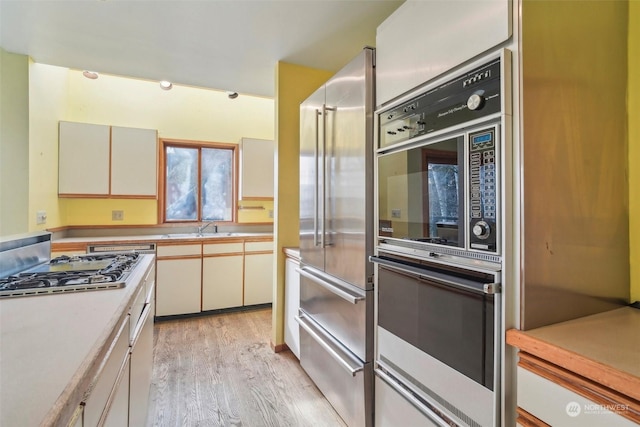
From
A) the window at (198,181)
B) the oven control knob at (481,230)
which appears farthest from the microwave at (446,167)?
the window at (198,181)

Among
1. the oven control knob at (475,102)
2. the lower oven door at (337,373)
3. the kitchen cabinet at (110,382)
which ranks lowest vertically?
the lower oven door at (337,373)

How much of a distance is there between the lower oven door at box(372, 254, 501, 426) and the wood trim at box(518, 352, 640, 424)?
3.8 inches

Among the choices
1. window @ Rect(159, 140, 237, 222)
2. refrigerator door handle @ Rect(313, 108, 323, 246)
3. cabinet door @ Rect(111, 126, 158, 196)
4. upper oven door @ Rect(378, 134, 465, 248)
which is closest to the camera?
upper oven door @ Rect(378, 134, 465, 248)

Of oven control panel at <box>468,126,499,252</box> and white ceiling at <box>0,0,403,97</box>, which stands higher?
white ceiling at <box>0,0,403,97</box>

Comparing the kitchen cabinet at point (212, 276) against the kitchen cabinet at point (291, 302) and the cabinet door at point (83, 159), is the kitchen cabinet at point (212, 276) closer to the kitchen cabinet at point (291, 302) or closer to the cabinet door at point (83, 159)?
the cabinet door at point (83, 159)

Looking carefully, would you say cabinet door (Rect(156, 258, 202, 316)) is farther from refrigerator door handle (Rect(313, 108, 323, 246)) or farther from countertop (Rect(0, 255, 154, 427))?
countertop (Rect(0, 255, 154, 427))

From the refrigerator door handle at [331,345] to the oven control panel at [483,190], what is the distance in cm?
94

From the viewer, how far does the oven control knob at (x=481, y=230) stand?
94 cm

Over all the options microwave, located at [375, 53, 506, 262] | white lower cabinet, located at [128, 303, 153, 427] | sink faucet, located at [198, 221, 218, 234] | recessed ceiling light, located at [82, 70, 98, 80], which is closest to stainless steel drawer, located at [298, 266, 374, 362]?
microwave, located at [375, 53, 506, 262]

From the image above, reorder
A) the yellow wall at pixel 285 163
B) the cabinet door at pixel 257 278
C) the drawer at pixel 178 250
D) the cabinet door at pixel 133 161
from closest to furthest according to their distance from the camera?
the yellow wall at pixel 285 163, the drawer at pixel 178 250, the cabinet door at pixel 133 161, the cabinet door at pixel 257 278

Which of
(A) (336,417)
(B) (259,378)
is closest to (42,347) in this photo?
(A) (336,417)

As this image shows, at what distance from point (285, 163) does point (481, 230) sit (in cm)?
195

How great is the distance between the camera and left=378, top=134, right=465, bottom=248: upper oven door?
1058 mm

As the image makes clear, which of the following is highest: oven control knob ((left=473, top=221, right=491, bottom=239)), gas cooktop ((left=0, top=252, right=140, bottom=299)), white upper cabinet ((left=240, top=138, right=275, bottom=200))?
white upper cabinet ((left=240, top=138, right=275, bottom=200))
